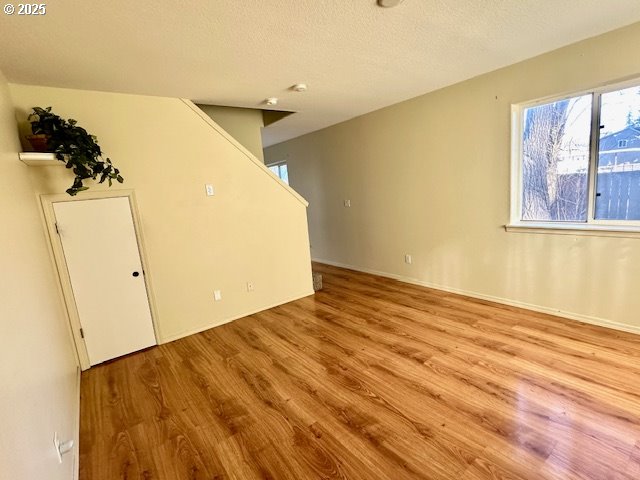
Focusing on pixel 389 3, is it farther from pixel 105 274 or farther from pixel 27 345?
pixel 105 274

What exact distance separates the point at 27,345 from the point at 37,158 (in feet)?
5.34

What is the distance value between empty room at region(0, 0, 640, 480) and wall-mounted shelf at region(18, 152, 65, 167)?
0.02m

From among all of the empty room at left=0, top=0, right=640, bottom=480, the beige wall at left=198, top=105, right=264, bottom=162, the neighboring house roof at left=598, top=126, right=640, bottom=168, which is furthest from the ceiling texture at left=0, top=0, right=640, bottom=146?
the beige wall at left=198, top=105, right=264, bottom=162

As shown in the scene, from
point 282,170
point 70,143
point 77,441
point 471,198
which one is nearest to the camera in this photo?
point 77,441

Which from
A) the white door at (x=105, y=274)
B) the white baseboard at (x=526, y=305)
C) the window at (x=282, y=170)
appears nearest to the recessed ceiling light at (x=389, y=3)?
the white door at (x=105, y=274)

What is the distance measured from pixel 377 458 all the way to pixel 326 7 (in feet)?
8.66

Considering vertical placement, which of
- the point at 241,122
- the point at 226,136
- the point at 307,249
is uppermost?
the point at 241,122

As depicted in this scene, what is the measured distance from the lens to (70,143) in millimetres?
2559

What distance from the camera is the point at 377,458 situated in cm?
176

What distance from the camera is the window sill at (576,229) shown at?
2.75 metres

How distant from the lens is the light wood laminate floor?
1.74m

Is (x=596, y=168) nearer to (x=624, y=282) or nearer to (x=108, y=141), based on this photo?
(x=624, y=282)

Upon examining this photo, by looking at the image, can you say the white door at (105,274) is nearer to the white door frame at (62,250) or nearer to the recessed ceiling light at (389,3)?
the white door frame at (62,250)

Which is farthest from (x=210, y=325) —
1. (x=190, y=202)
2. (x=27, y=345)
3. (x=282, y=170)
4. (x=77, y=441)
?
(x=282, y=170)
